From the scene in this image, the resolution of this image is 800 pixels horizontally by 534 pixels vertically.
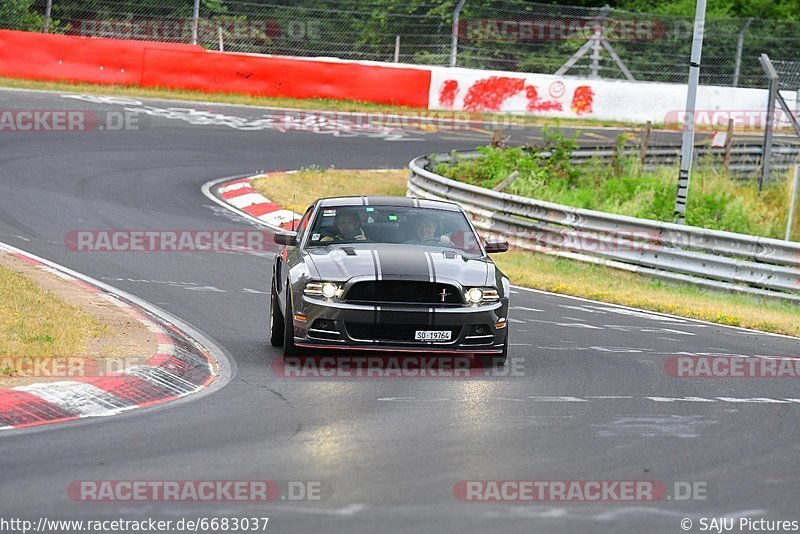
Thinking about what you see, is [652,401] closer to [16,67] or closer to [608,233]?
[608,233]

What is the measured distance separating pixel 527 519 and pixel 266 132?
79.0ft

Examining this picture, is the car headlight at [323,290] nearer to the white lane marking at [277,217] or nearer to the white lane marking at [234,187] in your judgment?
the white lane marking at [277,217]

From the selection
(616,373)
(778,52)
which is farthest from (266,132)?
(616,373)

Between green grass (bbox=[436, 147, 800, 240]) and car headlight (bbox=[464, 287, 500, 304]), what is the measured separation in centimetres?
1181

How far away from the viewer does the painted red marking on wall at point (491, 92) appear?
35.1m

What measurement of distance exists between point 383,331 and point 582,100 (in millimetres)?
26997

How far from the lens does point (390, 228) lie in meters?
11.7
